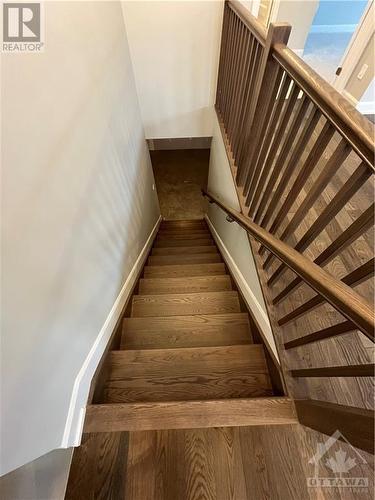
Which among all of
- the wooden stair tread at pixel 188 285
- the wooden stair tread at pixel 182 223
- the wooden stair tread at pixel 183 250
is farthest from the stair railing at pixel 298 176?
the wooden stair tread at pixel 182 223

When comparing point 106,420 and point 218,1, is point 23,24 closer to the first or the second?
point 106,420

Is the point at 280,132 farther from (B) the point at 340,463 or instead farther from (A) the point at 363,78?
(A) the point at 363,78

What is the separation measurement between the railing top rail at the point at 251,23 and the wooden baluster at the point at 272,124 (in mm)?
286

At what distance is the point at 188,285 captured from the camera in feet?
7.91

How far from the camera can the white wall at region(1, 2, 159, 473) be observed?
74 cm

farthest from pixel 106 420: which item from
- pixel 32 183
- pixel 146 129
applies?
pixel 146 129

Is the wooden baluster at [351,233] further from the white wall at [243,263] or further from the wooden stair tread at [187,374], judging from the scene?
the wooden stair tread at [187,374]

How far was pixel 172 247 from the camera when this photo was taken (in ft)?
12.2

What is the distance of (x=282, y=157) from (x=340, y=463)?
1.29 m

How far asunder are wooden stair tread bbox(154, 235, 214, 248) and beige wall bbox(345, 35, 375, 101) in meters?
2.52

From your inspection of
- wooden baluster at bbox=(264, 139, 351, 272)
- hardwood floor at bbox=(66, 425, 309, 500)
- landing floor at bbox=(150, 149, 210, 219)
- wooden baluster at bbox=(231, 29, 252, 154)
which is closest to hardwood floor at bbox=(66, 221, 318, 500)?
hardwood floor at bbox=(66, 425, 309, 500)

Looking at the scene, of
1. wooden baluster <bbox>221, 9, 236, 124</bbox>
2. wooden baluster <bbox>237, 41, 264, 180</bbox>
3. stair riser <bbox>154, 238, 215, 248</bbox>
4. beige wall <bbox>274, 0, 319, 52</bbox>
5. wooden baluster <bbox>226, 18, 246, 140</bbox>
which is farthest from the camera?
stair riser <bbox>154, 238, 215, 248</bbox>

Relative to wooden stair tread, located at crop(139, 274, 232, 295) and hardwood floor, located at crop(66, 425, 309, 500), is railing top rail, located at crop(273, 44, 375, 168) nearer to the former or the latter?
hardwood floor, located at crop(66, 425, 309, 500)

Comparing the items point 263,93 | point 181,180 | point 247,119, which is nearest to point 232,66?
point 247,119
